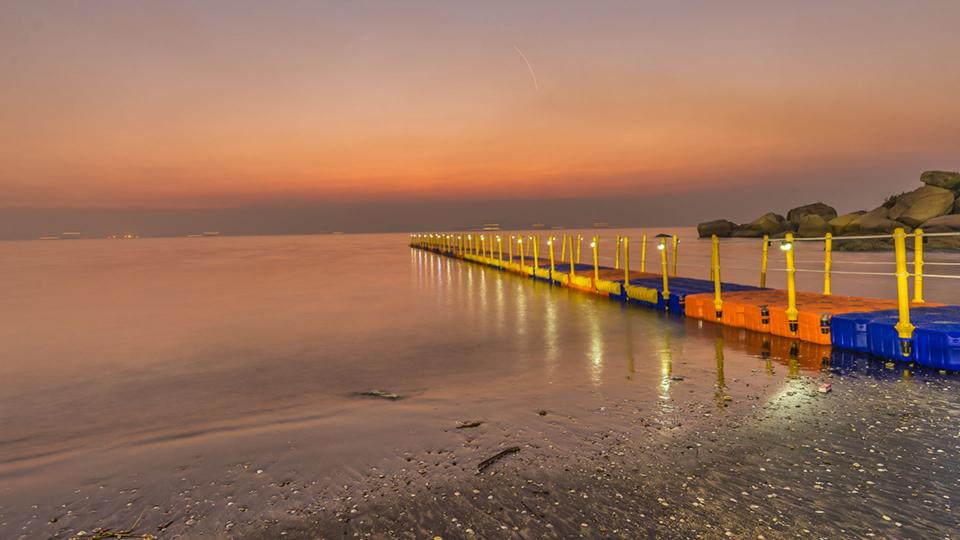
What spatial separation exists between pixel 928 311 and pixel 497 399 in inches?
366

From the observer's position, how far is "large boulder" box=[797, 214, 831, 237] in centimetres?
7519

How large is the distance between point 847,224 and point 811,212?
22067 millimetres

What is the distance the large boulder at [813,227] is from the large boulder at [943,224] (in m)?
17.2

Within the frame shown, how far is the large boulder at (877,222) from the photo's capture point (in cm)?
6134

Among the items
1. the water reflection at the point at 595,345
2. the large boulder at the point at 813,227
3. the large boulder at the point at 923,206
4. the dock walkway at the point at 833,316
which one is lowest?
the water reflection at the point at 595,345

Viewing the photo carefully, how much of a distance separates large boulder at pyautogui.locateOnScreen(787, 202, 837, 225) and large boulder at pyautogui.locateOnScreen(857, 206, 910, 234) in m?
14.6

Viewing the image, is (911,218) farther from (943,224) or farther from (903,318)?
(903,318)

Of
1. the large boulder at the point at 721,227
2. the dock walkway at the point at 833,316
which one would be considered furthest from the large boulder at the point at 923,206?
the dock walkway at the point at 833,316

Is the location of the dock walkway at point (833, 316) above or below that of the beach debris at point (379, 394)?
above

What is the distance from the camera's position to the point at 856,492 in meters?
4.96

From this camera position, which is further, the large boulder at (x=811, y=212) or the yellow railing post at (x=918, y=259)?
the large boulder at (x=811, y=212)

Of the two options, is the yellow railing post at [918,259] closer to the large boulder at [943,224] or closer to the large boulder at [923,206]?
the large boulder at [943,224]

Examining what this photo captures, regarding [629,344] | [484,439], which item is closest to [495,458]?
[484,439]

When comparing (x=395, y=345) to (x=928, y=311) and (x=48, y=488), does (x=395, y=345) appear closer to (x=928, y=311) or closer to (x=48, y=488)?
(x=48, y=488)
